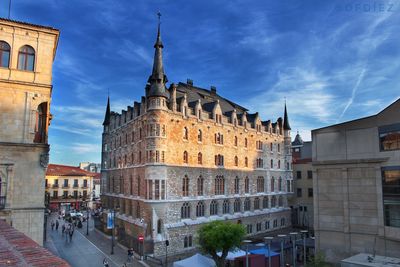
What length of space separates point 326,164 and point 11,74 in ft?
81.7

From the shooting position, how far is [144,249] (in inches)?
1297

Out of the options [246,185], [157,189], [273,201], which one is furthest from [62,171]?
[273,201]

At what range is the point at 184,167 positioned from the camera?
1494 inches

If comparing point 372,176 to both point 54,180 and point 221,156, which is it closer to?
point 221,156

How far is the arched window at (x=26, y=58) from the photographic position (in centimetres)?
2127

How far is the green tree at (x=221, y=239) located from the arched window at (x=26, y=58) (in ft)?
60.1

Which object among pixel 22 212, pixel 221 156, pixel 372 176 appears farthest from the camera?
pixel 221 156

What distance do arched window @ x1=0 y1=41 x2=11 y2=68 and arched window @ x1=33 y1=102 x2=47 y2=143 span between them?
A: 3.39m

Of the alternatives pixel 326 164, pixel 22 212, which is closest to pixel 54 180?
pixel 22 212

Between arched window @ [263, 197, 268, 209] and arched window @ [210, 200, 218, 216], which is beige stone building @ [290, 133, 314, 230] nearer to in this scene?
arched window @ [263, 197, 268, 209]

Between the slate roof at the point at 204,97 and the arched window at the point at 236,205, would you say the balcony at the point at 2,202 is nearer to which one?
the slate roof at the point at 204,97

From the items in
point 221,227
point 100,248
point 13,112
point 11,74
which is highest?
point 11,74

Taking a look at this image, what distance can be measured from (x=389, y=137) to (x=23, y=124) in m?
26.2

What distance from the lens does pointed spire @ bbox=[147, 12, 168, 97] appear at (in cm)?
3559
